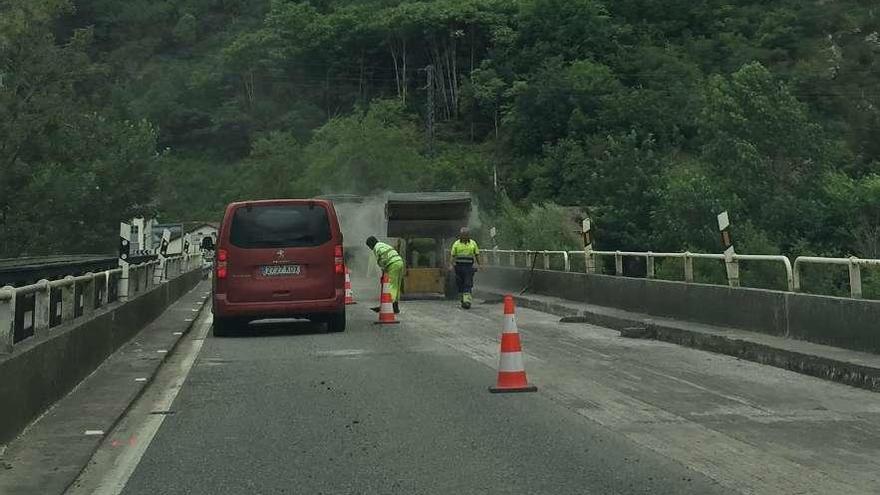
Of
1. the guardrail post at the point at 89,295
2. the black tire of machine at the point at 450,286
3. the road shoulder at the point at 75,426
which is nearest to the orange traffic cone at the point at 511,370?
Answer: the road shoulder at the point at 75,426

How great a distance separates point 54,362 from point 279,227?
734cm

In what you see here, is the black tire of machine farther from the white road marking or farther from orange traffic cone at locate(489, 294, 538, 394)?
orange traffic cone at locate(489, 294, 538, 394)

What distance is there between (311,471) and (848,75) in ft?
244

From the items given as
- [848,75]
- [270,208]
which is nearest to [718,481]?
[270,208]

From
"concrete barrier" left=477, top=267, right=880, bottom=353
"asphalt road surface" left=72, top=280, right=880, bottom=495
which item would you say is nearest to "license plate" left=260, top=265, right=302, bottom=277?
"asphalt road surface" left=72, top=280, right=880, bottom=495

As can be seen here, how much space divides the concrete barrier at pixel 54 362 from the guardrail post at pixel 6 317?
0.11 metres

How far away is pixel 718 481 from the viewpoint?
6465 mm

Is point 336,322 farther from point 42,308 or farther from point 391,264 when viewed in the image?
point 42,308

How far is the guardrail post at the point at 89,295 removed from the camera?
12625mm

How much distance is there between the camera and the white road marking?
6.54 meters

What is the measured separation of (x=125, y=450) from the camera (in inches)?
301

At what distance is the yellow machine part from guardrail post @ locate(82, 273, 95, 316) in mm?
14454

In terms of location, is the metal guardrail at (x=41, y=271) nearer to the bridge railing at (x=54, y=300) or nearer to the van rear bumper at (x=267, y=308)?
the bridge railing at (x=54, y=300)

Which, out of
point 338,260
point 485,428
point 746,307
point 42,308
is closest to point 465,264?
point 338,260
